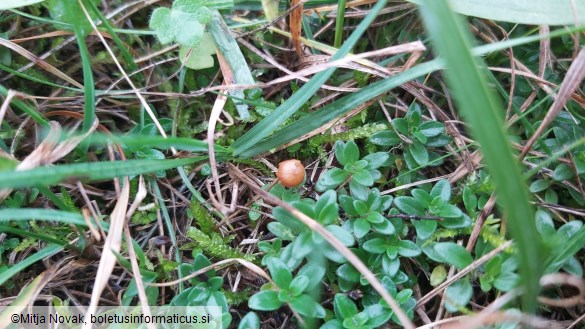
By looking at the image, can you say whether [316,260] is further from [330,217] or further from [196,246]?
[196,246]

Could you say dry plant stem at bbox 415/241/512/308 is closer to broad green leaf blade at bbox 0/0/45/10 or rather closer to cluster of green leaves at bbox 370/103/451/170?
cluster of green leaves at bbox 370/103/451/170

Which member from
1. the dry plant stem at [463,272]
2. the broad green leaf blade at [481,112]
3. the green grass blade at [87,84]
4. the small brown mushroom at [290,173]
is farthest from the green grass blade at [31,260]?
the broad green leaf blade at [481,112]

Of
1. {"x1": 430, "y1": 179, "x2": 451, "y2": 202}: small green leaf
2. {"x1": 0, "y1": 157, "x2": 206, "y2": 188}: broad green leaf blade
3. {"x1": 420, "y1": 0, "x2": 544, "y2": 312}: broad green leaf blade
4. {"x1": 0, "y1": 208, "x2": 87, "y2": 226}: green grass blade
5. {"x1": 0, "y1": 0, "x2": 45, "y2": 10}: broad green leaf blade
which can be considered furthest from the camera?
{"x1": 0, "y1": 0, "x2": 45, "y2": 10}: broad green leaf blade

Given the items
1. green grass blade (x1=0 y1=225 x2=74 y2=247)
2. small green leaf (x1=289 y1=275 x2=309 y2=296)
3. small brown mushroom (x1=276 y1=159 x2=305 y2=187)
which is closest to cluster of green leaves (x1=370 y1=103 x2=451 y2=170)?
small brown mushroom (x1=276 y1=159 x2=305 y2=187)

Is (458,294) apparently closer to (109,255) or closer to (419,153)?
(419,153)

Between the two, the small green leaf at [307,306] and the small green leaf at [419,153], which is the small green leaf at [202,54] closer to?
the small green leaf at [419,153]
